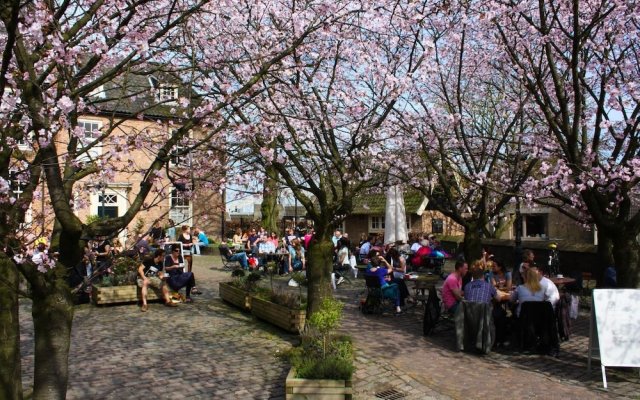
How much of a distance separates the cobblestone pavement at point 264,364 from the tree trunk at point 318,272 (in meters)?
0.80

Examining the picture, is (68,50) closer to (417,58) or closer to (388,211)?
(417,58)

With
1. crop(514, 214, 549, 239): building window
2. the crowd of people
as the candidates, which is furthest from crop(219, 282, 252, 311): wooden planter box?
crop(514, 214, 549, 239): building window

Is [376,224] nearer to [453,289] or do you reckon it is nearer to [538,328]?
[453,289]

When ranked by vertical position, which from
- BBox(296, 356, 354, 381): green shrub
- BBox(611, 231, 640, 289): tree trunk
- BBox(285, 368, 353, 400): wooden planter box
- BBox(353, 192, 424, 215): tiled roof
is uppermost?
BBox(353, 192, 424, 215): tiled roof

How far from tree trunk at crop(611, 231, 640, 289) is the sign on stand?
72.1 inches

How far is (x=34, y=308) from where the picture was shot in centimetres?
444

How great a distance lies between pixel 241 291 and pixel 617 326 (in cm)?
735

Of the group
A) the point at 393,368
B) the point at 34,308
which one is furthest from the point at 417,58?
the point at 34,308

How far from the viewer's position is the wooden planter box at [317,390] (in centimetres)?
602

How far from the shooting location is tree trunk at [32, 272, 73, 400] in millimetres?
4328

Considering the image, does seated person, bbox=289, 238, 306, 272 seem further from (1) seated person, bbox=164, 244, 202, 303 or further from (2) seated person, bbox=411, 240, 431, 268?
(1) seated person, bbox=164, 244, 202, 303

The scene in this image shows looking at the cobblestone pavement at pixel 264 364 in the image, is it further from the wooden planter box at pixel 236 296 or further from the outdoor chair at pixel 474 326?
the wooden planter box at pixel 236 296

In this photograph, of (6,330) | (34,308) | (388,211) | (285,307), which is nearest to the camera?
(34,308)

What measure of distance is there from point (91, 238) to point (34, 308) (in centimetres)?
68
